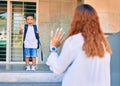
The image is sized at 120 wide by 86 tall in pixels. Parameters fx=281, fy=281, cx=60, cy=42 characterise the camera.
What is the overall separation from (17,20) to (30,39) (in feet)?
9.82

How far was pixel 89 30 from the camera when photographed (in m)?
2.22

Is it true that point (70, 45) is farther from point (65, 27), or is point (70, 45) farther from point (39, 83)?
point (65, 27)

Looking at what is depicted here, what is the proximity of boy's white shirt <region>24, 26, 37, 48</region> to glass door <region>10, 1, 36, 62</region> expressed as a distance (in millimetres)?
2808

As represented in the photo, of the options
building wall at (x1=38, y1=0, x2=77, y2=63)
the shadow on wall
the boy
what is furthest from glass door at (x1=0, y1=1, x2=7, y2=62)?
the shadow on wall

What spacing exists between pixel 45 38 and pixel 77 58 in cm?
846

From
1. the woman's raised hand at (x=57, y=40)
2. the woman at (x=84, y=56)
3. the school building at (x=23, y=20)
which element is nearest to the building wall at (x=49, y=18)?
the school building at (x=23, y=20)

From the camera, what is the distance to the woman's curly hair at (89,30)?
7.17 ft

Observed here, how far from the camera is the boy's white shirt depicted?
773 cm

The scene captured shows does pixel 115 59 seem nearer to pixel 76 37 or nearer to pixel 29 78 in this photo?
pixel 29 78

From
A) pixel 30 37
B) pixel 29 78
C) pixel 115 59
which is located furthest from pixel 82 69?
pixel 30 37

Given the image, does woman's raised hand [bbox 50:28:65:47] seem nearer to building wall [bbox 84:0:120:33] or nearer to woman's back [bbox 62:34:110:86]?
woman's back [bbox 62:34:110:86]

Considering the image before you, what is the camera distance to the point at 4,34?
34.6 feet

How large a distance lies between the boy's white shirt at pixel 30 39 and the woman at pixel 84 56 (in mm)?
5529

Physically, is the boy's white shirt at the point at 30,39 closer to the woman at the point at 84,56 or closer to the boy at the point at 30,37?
the boy at the point at 30,37
